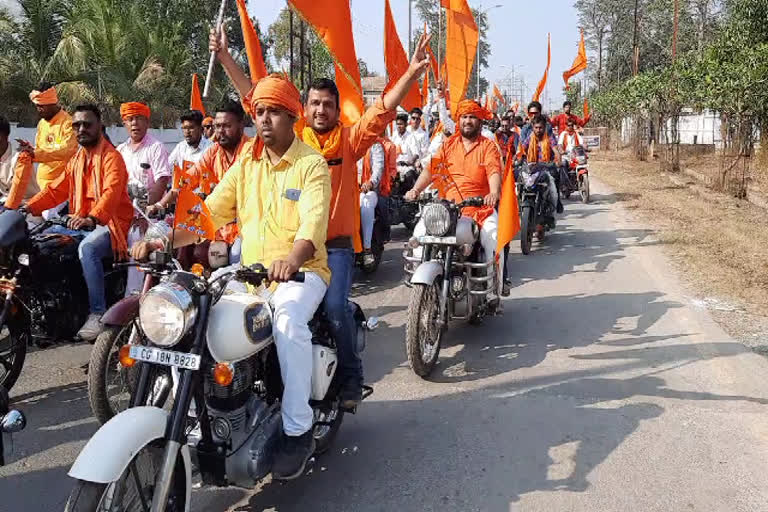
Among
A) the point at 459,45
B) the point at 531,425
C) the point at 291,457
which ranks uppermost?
the point at 459,45

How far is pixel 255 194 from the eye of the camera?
11.7ft

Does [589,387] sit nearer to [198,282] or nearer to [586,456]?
[586,456]

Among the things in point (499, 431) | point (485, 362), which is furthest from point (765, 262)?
point (499, 431)

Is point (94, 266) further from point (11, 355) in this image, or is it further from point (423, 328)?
point (423, 328)

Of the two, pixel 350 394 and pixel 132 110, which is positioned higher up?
pixel 132 110

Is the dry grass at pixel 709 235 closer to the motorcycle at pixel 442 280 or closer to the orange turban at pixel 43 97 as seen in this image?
the motorcycle at pixel 442 280

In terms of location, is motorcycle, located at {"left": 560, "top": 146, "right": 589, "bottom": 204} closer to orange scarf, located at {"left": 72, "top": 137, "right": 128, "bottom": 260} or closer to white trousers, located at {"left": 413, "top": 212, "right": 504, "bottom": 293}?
white trousers, located at {"left": 413, "top": 212, "right": 504, "bottom": 293}

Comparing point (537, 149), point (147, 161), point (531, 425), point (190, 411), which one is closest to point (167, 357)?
point (190, 411)

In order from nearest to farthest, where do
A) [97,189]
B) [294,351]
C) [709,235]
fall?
[294,351] < [97,189] < [709,235]

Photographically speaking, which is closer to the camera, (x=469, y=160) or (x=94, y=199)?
(x=94, y=199)

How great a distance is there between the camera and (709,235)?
10.9m

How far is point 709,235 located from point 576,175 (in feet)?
17.1

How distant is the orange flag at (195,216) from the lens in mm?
3586

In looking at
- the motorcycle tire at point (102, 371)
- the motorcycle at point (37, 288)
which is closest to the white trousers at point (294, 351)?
the motorcycle tire at point (102, 371)
